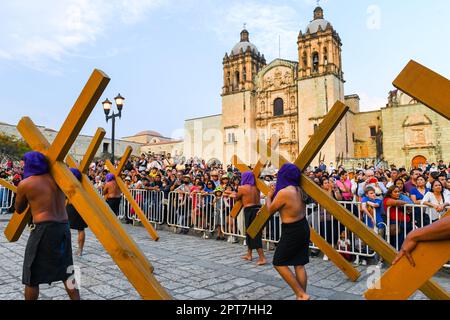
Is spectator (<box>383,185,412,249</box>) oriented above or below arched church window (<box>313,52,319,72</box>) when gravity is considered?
below

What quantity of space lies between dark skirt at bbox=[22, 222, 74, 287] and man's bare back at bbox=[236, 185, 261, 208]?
3.57m

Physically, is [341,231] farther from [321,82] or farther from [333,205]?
[321,82]

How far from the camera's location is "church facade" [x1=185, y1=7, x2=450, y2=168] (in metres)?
36.2

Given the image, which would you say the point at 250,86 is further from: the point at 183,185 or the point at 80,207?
the point at 80,207

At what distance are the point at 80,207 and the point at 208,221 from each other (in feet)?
20.3

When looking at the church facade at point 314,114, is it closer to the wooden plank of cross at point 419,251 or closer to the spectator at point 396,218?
the spectator at point 396,218

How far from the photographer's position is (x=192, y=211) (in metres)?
8.91

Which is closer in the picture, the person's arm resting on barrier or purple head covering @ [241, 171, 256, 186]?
the person's arm resting on barrier

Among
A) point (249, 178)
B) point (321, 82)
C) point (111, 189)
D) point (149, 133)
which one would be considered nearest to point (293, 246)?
point (249, 178)

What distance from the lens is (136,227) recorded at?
1020 cm

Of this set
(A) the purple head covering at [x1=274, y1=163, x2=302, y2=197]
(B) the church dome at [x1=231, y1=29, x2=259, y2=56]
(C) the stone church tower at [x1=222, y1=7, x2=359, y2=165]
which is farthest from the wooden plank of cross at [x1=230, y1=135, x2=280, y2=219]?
(B) the church dome at [x1=231, y1=29, x2=259, y2=56]

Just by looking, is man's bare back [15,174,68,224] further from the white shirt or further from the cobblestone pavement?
the white shirt

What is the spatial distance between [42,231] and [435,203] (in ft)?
19.8
